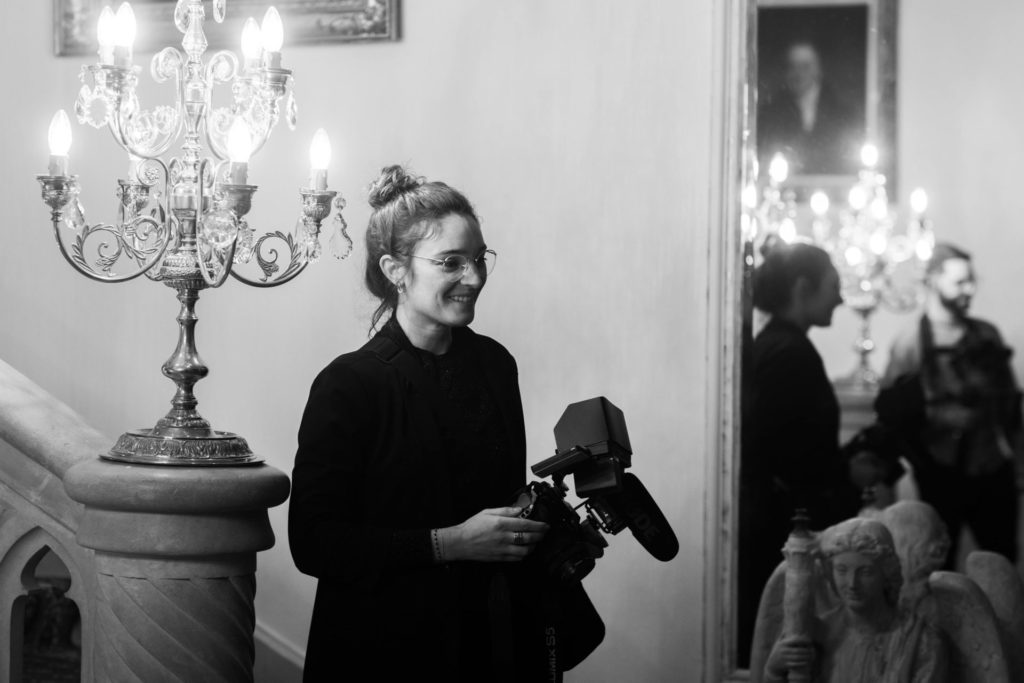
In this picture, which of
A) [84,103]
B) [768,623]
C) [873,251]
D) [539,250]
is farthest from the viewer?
[539,250]

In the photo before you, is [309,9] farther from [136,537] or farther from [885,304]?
[136,537]

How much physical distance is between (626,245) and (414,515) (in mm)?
1635

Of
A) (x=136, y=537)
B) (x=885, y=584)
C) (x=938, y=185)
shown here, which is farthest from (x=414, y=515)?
(x=938, y=185)

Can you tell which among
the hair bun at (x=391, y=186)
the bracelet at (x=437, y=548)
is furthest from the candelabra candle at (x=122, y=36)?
the bracelet at (x=437, y=548)

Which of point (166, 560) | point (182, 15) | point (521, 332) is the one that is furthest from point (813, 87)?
point (166, 560)

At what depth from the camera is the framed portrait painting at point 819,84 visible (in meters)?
3.70

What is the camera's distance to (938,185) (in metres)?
3.60

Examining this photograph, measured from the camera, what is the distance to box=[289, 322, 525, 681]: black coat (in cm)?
235

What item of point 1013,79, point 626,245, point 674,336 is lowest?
point 674,336

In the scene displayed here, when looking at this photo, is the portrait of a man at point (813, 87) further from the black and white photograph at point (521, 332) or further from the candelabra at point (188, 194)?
the candelabra at point (188, 194)

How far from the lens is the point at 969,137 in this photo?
3.57 m

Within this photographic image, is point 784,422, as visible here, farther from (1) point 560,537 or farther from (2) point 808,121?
(1) point 560,537

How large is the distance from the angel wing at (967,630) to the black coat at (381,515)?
145 centimetres

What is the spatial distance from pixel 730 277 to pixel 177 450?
189cm
